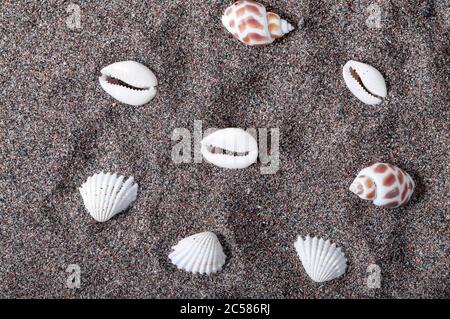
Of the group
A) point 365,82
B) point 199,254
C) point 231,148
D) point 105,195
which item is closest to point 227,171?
point 231,148

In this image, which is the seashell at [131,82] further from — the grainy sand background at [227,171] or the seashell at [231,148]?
the seashell at [231,148]

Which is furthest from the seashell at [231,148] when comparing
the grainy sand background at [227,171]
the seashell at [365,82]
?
the seashell at [365,82]

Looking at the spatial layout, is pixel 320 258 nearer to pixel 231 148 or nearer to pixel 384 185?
pixel 384 185

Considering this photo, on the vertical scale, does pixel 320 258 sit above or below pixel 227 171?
below

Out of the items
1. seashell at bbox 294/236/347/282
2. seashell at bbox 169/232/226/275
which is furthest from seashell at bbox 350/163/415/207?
seashell at bbox 169/232/226/275

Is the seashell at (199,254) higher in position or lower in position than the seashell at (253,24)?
lower

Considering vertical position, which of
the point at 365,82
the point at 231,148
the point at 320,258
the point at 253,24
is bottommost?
the point at 320,258

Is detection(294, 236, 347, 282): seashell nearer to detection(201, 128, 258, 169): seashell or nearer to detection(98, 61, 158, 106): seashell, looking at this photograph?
detection(201, 128, 258, 169): seashell
